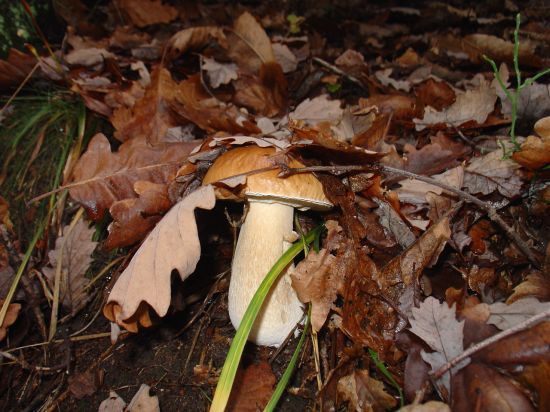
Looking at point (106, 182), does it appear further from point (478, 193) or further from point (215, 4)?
point (215, 4)

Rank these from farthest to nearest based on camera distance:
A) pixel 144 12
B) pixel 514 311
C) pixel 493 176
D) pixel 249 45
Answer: pixel 144 12 < pixel 249 45 < pixel 493 176 < pixel 514 311

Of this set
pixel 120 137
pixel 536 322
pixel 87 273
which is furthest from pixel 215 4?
pixel 536 322

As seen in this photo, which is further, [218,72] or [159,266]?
[218,72]

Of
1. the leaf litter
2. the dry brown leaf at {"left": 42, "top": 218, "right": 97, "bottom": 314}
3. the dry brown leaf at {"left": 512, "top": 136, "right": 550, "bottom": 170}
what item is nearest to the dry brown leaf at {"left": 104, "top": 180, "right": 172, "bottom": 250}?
the leaf litter

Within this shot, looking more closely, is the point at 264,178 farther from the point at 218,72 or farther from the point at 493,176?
the point at 218,72

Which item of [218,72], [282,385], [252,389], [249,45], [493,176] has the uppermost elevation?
[249,45]

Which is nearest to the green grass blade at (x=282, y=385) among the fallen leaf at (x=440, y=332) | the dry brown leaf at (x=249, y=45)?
the fallen leaf at (x=440, y=332)

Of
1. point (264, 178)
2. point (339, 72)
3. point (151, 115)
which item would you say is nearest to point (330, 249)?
point (264, 178)
